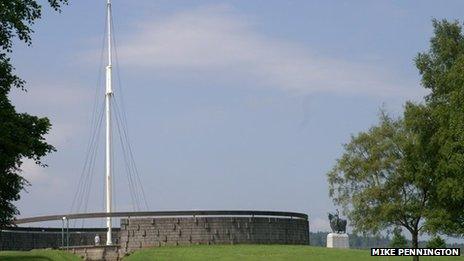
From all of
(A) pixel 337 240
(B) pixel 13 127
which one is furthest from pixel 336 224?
(B) pixel 13 127

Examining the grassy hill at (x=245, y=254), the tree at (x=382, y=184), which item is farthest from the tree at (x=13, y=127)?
the tree at (x=382, y=184)

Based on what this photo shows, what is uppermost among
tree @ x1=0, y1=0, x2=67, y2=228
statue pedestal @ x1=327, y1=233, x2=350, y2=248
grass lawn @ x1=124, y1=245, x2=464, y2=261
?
tree @ x1=0, y1=0, x2=67, y2=228

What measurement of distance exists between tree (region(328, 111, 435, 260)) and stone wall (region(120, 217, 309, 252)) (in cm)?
838

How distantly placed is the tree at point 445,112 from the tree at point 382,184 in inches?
157

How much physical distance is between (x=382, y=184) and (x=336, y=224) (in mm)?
15273

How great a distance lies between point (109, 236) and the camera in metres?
74.2

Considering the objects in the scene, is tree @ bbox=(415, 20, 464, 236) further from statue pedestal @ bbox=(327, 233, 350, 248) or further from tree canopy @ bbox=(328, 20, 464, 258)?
statue pedestal @ bbox=(327, 233, 350, 248)

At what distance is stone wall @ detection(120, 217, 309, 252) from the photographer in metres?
66.7

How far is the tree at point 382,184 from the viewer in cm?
5825

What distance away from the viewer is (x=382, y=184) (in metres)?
60.4

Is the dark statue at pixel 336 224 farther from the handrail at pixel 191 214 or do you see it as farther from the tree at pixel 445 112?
the tree at pixel 445 112

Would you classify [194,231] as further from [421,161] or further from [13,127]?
[13,127]

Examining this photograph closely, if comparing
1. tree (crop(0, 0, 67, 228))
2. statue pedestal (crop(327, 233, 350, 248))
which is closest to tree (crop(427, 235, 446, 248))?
statue pedestal (crop(327, 233, 350, 248))

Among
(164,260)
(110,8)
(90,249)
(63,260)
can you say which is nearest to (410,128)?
(164,260)
